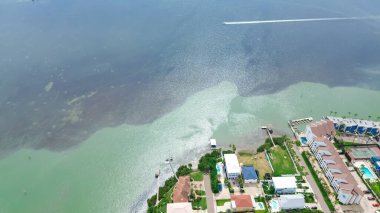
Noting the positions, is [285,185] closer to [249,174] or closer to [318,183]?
[249,174]

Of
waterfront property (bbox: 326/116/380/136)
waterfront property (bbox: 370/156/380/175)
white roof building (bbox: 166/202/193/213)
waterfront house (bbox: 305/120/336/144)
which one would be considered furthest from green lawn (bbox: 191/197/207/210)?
waterfront property (bbox: 326/116/380/136)

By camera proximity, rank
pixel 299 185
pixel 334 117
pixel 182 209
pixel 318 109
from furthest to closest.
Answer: pixel 318 109 → pixel 334 117 → pixel 299 185 → pixel 182 209

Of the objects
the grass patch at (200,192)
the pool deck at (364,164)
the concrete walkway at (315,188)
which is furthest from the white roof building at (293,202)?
the pool deck at (364,164)

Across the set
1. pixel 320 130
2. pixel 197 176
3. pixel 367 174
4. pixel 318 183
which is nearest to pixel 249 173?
pixel 197 176

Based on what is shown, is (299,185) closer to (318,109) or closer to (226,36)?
(318,109)

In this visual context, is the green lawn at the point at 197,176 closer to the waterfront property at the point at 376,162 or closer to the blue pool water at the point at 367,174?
the blue pool water at the point at 367,174

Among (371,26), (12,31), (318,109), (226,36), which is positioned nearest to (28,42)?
(12,31)
